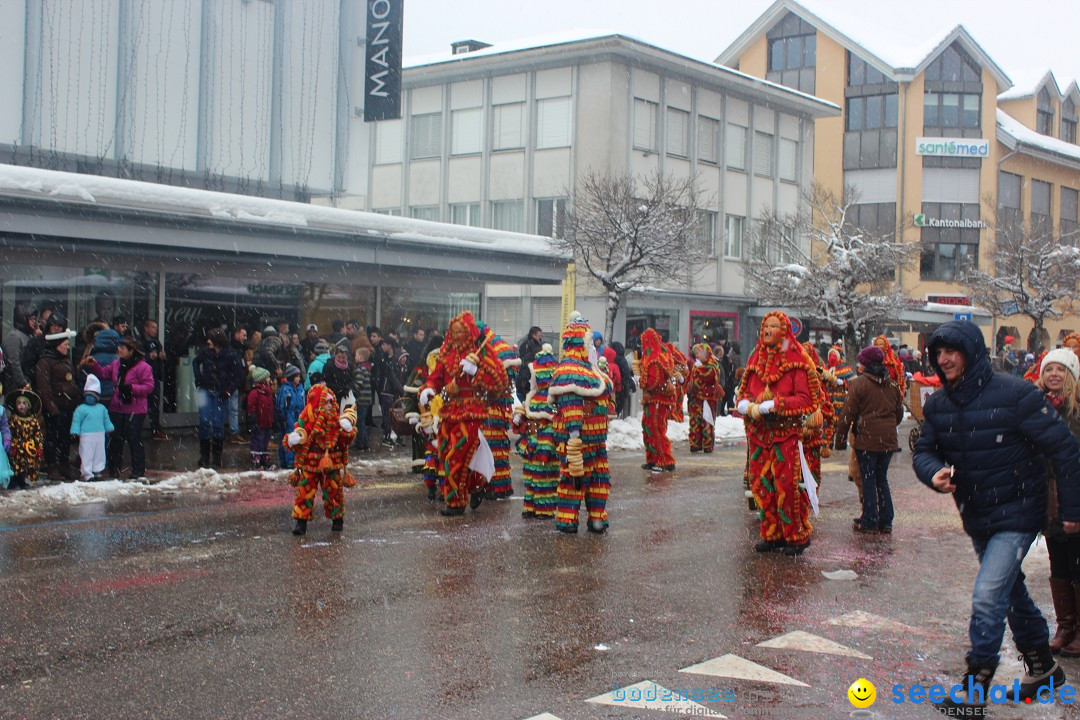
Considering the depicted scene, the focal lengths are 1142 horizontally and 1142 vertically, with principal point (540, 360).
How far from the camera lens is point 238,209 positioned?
1694 cm

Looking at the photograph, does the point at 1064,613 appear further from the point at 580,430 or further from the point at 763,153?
the point at 763,153

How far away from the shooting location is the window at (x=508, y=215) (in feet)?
117

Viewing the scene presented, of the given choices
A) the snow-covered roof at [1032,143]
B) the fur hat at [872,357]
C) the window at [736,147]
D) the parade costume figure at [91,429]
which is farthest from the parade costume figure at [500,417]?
the snow-covered roof at [1032,143]

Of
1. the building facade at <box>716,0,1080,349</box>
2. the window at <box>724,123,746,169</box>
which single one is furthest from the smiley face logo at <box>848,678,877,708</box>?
the building facade at <box>716,0,1080,349</box>

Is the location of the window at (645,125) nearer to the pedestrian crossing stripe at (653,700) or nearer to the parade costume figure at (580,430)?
the parade costume figure at (580,430)

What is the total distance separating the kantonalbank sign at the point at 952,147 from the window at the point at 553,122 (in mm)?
22913

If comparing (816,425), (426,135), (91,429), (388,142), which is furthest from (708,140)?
(816,425)

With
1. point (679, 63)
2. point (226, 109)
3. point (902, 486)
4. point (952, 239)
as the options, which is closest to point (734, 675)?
point (902, 486)

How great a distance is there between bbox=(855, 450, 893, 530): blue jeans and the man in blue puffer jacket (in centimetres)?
471

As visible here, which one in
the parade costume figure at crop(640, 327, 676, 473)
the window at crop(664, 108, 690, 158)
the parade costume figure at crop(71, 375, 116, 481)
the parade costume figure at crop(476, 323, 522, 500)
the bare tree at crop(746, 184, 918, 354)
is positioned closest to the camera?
the parade costume figure at crop(476, 323, 522, 500)

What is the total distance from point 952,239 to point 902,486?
41.3 m

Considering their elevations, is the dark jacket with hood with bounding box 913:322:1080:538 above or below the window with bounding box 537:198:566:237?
below

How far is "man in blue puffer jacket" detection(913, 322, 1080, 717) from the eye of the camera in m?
5.38

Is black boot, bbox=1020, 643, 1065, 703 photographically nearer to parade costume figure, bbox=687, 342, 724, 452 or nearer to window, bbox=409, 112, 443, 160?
parade costume figure, bbox=687, 342, 724, 452
